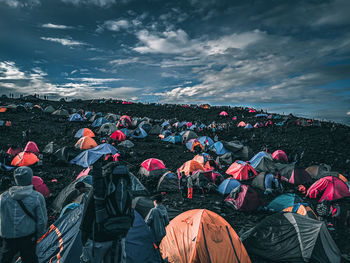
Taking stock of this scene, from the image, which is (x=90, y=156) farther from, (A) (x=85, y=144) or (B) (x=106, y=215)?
(B) (x=106, y=215)

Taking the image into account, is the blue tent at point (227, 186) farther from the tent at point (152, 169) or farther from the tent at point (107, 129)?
the tent at point (107, 129)

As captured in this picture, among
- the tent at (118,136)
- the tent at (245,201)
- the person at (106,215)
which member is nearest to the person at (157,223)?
the person at (106,215)

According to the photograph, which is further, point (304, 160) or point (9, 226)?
point (304, 160)

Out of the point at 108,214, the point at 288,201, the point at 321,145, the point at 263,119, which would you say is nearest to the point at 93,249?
the point at 108,214

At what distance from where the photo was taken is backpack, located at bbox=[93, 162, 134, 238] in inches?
109

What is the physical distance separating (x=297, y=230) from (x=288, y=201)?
324 centimetres

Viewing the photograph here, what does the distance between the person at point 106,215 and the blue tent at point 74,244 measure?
5.47ft

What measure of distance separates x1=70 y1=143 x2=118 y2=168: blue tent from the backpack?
13.6 m

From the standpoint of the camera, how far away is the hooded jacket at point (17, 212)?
3.18 metres

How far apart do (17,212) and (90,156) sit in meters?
13.3

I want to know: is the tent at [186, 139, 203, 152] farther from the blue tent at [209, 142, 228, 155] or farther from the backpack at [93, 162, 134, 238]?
the backpack at [93, 162, 134, 238]

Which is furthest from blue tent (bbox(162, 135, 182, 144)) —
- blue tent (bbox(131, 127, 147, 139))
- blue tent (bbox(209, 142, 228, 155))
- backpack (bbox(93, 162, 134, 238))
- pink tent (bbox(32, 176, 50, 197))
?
backpack (bbox(93, 162, 134, 238))

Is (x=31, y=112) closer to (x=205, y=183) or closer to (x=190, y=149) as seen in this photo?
(x=190, y=149)

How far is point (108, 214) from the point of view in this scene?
2875mm
